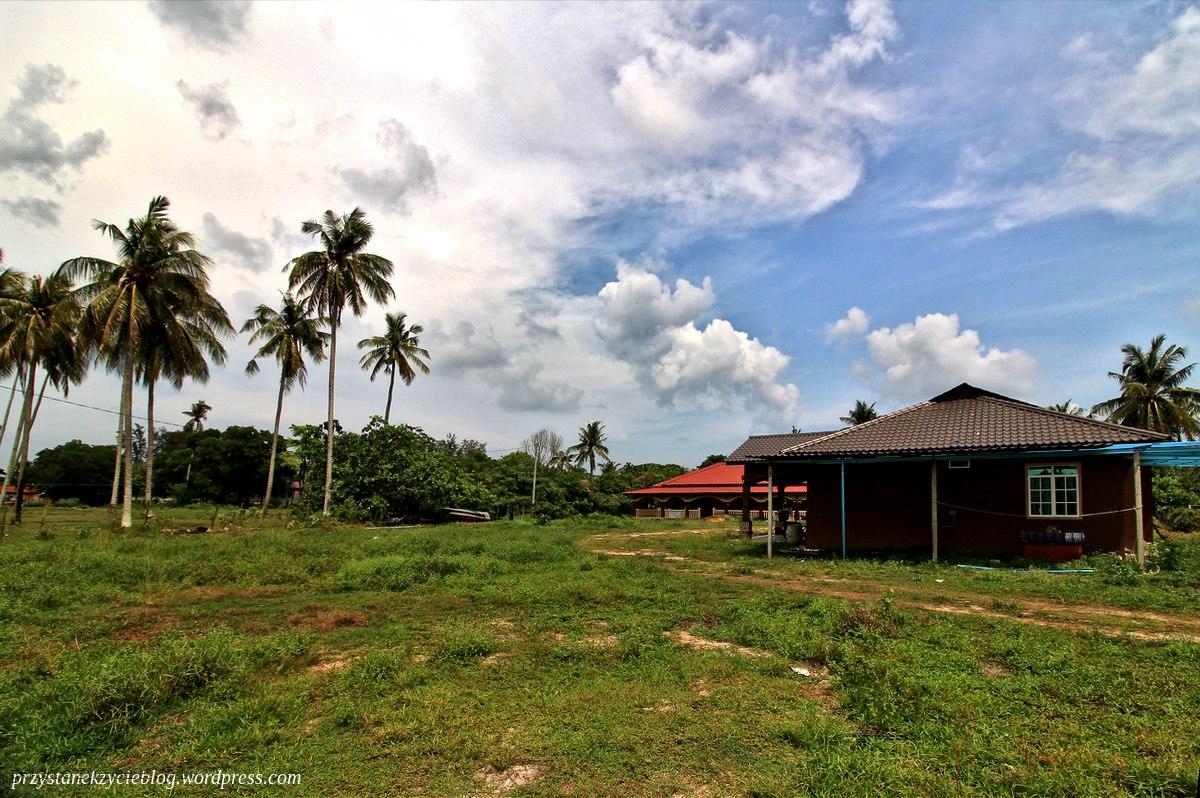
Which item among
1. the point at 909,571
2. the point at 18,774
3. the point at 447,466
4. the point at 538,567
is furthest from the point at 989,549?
the point at 447,466

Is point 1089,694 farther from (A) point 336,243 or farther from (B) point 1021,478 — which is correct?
(A) point 336,243

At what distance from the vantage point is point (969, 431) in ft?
50.0

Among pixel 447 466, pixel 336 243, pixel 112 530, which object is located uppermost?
pixel 336 243

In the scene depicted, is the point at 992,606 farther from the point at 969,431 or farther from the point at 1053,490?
the point at 1053,490

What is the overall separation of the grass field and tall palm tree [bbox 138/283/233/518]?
1360cm

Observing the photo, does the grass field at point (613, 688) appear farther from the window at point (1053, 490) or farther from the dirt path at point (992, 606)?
the window at point (1053, 490)

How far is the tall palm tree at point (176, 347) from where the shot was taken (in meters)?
22.4

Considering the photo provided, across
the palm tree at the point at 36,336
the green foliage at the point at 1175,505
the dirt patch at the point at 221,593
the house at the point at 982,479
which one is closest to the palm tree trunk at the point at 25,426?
the palm tree at the point at 36,336

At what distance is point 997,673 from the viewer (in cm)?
600

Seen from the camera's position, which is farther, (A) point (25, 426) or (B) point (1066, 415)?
(A) point (25, 426)

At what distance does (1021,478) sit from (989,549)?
1884mm

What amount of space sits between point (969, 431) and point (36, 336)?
31545mm

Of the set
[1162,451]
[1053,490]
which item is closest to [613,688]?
[1053,490]

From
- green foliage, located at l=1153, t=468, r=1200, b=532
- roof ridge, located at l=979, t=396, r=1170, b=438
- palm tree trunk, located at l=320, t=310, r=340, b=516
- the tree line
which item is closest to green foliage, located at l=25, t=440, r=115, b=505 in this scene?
the tree line
